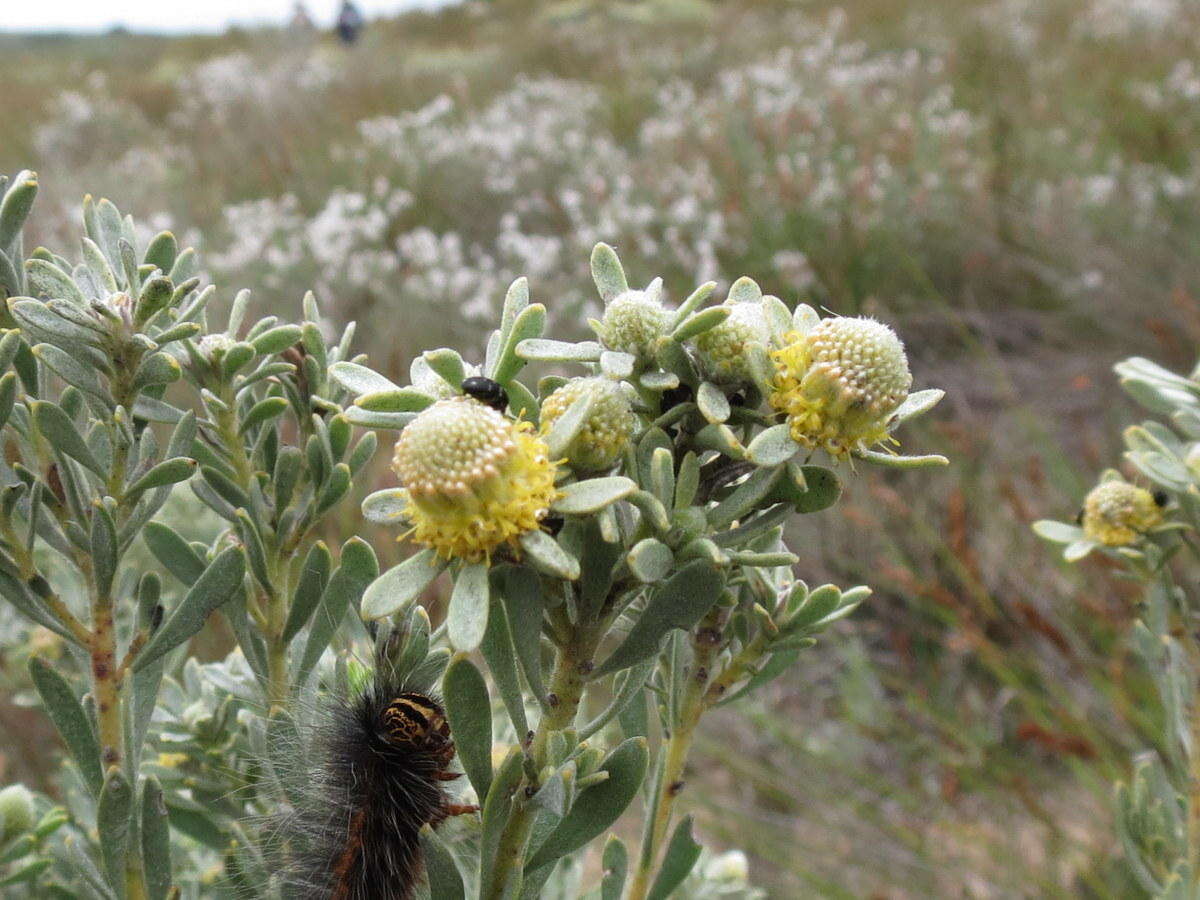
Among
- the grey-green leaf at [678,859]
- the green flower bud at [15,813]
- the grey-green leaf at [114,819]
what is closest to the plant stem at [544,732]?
the grey-green leaf at [678,859]

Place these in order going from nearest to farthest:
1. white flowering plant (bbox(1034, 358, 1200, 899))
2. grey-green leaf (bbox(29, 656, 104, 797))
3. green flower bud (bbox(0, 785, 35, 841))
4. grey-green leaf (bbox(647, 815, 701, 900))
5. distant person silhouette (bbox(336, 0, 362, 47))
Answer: grey-green leaf (bbox(29, 656, 104, 797)) < grey-green leaf (bbox(647, 815, 701, 900)) < green flower bud (bbox(0, 785, 35, 841)) < white flowering plant (bbox(1034, 358, 1200, 899)) < distant person silhouette (bbox(336, 0, 362, 47))

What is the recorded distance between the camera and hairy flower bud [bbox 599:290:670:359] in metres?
0.79

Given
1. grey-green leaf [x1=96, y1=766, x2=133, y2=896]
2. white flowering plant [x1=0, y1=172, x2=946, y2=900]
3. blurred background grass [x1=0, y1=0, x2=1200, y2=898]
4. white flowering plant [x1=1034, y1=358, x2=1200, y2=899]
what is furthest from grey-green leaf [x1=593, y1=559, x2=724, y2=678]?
blurred background grass [x1=0, y1=0, x2=1200, y2=898]

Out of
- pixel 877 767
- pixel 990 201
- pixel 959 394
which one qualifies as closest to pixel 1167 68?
pixel 990 201

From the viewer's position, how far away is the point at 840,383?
768mm

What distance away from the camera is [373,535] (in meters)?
3.51

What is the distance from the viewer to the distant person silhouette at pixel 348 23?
14.6m

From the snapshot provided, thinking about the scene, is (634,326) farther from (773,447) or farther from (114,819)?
(114,819)

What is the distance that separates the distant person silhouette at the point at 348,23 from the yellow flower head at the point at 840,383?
50.8ft

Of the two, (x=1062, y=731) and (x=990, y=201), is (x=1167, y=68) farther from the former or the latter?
(x=1062, y=731)

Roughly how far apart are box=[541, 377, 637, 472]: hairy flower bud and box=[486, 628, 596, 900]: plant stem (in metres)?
0.14

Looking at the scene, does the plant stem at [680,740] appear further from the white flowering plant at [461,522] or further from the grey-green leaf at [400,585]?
the grey-green leaf at [400,585]

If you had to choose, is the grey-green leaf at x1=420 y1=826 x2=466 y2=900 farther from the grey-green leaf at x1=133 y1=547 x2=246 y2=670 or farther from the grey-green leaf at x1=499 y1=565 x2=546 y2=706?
the grey-green leaf at x1=133 y1=547 x2=246 y2=670

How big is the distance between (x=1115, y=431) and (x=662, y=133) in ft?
14.1
